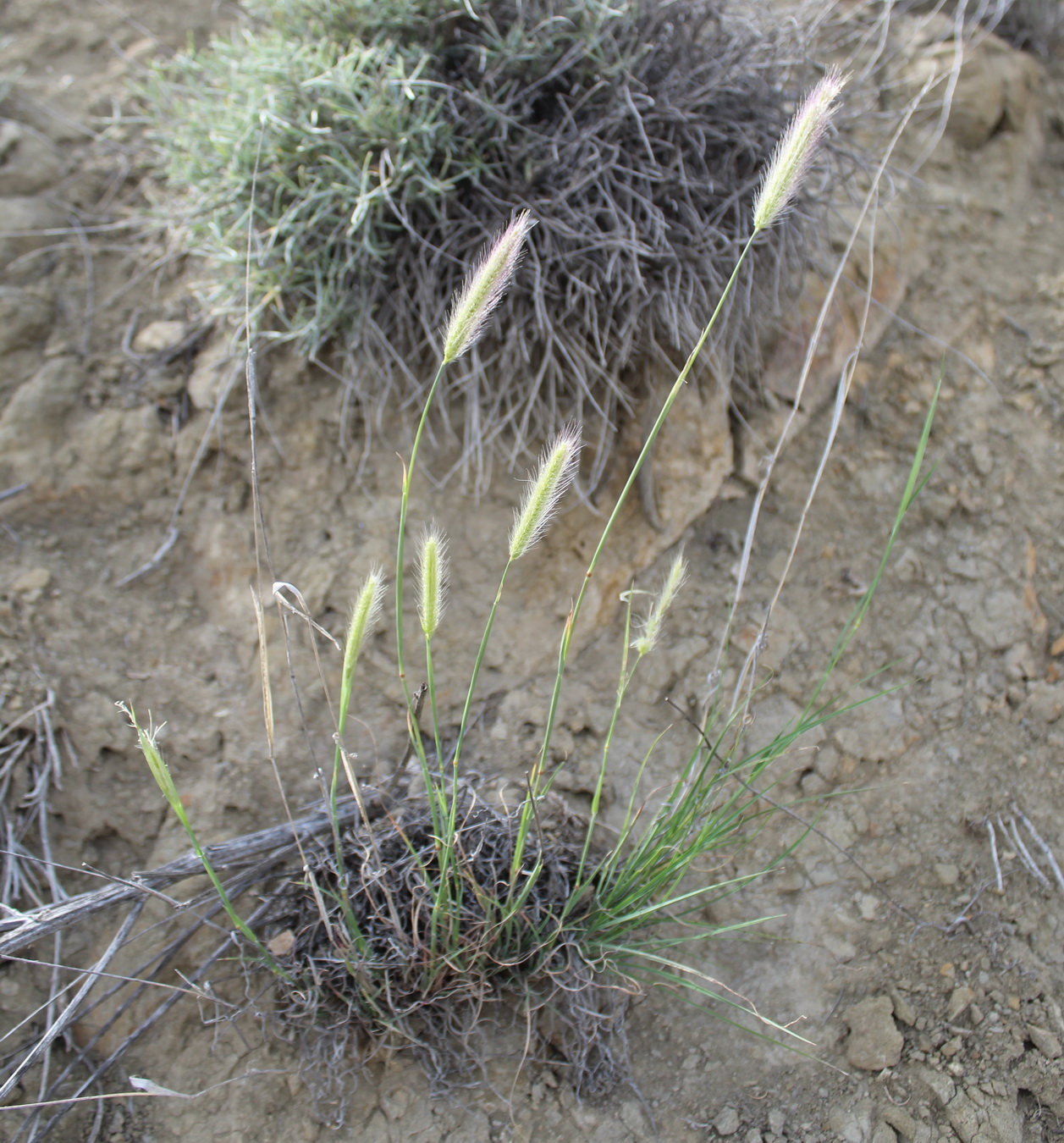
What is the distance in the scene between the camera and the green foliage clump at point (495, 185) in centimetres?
189

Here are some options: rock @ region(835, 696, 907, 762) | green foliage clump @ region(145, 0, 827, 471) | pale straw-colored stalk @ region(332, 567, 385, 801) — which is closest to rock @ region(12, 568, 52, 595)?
green foliage clump @ region(145, 0, 827, 471)

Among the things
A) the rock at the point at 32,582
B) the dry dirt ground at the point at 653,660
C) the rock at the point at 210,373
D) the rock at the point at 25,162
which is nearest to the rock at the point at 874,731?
the dry dirt ground at the point at 653,660

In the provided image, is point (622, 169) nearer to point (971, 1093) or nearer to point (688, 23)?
point (688, 23)

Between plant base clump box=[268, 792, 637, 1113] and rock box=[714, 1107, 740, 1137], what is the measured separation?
0.17 m

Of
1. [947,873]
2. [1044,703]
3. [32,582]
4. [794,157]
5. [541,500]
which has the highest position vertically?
[794,157]

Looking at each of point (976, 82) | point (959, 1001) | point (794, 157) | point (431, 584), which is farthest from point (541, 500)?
point (976, 82)

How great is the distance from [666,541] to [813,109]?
1066 mm

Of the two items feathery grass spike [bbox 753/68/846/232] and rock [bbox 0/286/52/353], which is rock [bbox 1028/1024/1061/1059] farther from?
rock [bbox 0/286/52/353]

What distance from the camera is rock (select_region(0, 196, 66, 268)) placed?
221 cm

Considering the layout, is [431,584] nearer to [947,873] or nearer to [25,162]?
[947,873]

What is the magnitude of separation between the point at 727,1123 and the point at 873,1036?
30 centimetres

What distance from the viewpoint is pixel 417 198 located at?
195 centimetres

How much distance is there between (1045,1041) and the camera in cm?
150

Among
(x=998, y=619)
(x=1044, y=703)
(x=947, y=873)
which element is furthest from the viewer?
(x=998, y=619)
